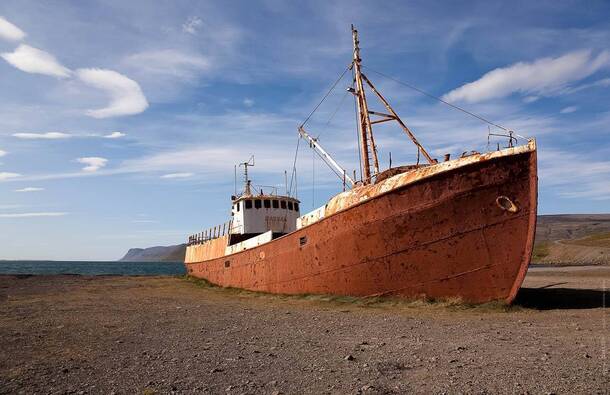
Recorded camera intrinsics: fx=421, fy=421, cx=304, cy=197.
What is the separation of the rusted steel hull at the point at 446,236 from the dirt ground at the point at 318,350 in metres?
0.76

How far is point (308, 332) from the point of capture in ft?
28.2

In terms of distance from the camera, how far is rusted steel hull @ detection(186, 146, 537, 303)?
10.8 m

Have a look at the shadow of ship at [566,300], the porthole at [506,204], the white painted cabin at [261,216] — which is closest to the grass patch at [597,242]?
the shadow of ship at [566,300]

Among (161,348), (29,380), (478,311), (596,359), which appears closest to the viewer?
(29,380)

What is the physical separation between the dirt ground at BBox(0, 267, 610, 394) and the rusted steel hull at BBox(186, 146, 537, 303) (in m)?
0.76

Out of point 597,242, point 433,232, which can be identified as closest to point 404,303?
point 433,232

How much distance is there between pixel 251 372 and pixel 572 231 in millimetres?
141899

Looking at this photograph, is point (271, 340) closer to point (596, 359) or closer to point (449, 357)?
point (449, 357)

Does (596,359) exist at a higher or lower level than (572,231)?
lower

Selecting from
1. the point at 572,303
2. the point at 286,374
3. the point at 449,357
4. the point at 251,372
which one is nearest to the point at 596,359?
the point at 449,357

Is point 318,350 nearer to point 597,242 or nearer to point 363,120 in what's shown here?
point 363,120

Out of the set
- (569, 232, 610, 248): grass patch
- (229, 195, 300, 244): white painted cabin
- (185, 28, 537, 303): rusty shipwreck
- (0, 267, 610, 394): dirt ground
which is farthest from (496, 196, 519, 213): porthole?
(569, 232, 610, 248): grass patch

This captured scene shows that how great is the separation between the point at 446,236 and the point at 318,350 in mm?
5709

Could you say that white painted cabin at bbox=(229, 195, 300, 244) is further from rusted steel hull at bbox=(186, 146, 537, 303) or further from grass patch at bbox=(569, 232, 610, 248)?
grass patch at bbox=(569, 232, 610, 248)
